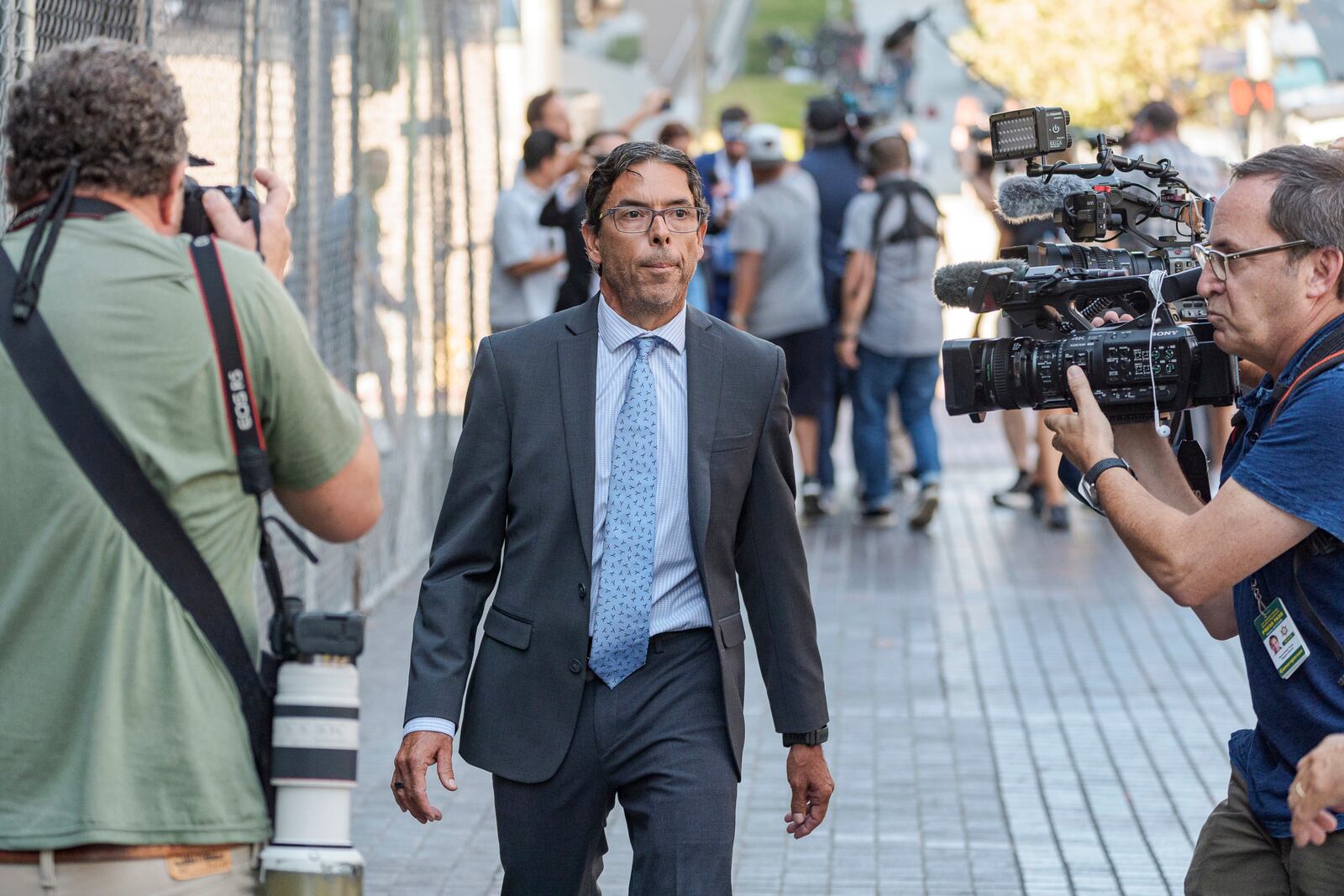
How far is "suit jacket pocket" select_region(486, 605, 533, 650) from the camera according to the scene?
3413 mm

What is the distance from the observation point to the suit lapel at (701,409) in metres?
3.44

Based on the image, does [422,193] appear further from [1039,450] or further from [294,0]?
[1039,450]

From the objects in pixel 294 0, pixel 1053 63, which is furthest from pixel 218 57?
pixel 1053 63

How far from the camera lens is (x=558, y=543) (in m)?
3.42

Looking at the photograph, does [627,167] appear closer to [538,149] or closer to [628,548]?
[628,548]

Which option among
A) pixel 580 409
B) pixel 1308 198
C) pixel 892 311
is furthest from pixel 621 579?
pixel 892 311

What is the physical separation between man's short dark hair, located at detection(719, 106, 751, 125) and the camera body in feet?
34.7

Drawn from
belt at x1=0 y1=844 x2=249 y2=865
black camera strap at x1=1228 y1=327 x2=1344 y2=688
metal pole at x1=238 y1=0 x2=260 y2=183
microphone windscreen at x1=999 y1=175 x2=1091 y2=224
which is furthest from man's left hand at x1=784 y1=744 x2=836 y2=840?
metal pole at x1=238 y1=0 x2=260 y2=183

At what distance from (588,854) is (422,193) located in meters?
6.82

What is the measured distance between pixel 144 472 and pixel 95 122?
1.69 feet

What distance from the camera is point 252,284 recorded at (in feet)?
8.74

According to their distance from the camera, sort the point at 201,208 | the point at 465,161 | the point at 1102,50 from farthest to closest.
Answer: the point at 1102,50 < the point at 465,161 < the point at 201,208

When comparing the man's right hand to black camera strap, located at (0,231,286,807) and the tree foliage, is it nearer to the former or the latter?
black camera strap, located at (0,231,286,807)

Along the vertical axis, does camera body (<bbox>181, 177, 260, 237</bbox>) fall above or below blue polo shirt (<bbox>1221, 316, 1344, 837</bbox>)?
above
